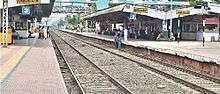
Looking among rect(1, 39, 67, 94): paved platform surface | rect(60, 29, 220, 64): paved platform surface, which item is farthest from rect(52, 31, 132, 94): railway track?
rect(60, 29, 220, 64): paved platform surface

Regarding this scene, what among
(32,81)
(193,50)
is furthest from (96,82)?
(193,50)

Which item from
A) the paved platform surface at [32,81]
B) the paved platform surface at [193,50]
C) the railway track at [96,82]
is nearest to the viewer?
the paved platform surface at [32,81]

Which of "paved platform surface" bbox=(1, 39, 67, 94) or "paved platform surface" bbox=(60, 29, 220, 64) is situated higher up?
"paved platform surface" bbox=(1, 39, 67, 94)

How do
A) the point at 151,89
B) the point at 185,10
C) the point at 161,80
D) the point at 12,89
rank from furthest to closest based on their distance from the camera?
the point at 185,10, the point at 161,80, the point at 151,89, the point at 12,89

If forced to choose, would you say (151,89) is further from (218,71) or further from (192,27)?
(192,27)

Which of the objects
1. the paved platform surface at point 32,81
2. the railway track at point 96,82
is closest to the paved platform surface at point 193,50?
the railway track at point 96,82

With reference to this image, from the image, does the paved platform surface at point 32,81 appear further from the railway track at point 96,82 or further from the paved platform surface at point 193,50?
the paved platform surface at point 193,50

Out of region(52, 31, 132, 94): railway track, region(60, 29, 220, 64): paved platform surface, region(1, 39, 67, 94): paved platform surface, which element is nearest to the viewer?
region(1, 39, 67, 94): paved platform surface

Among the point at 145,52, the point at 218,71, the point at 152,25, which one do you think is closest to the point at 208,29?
the point at 152,25

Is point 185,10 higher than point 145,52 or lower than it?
higher

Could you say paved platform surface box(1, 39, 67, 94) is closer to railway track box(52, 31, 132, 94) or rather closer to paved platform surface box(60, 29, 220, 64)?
railway track box(52, 31, 132, 94)

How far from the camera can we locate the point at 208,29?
57.1m

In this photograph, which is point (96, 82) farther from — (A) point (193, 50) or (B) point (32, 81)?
(A) point (193, 50)

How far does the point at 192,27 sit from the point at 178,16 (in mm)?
5449
